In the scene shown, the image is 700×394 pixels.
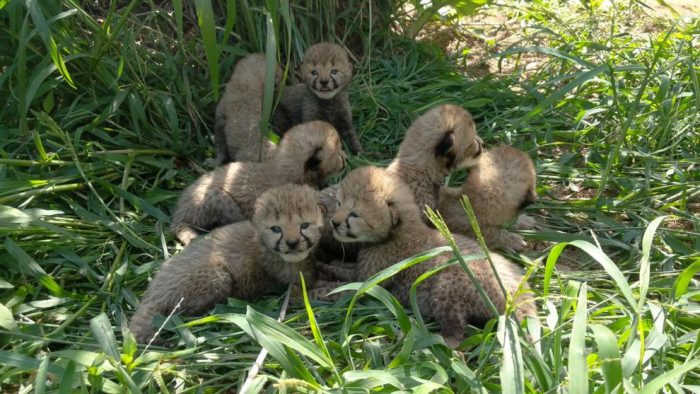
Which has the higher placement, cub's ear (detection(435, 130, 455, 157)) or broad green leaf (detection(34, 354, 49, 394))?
cub's ear (detection(435, 130, 455, 157))

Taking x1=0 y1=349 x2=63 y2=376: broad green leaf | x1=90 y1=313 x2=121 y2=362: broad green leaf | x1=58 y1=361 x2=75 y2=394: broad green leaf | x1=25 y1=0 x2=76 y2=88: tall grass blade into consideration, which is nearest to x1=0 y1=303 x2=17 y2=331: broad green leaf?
x1=0 y1=349 x2=63 y2=376: broad green leaf

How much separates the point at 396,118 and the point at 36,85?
2.30m

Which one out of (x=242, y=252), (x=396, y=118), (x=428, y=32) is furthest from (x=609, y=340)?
(x=428, y=32)

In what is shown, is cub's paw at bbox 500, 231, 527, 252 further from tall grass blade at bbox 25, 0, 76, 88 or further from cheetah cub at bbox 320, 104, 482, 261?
tall grass blade at bbox 25, 0, 76, 88

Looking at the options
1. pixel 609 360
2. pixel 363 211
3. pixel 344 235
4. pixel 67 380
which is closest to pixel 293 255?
pixel 344 235

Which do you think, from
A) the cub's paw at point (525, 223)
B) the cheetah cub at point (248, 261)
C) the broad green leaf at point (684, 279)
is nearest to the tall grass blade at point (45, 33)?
the cheetah cub at point (248, 261)

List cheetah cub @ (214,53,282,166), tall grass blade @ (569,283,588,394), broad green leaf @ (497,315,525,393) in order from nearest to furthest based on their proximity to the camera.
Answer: tall grass blade @ (569,283,588,394), broad green leaf @ (497,315,525,393), cheetah cub @ (214,53,282,166)

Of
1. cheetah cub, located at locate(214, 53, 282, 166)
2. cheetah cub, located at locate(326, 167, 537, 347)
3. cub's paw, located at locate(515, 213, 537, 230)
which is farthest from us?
cheetah cub, located at locate(214, 53, 282, 166)

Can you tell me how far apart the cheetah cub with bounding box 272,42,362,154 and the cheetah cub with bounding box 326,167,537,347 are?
1.31 m

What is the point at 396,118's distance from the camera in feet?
16.4

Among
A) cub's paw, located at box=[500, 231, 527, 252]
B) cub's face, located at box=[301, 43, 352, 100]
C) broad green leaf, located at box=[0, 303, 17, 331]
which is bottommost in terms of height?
broad green leaf, located at box=[0, 303, 17, 331]

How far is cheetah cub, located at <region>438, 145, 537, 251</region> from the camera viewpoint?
370 centimetres

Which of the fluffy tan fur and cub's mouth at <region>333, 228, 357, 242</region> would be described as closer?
cub's mouth at <region>333, 228, 357, 242</region>

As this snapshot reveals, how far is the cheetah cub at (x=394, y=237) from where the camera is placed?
314 cm
